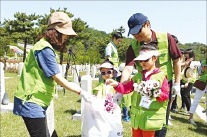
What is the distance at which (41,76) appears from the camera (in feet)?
9.46

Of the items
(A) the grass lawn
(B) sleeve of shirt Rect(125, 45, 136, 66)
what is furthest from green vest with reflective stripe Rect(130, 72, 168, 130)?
(A) the grass lawn

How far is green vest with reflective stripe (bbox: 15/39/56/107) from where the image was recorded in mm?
2879

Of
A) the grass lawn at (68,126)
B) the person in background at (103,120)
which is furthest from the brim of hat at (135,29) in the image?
the grass lawn at (68,126)

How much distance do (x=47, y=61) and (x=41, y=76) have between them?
0.16 m

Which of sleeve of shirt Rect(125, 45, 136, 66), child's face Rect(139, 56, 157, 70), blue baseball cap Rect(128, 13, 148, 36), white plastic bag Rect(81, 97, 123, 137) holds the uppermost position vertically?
blue baseball cap Rect(128, 13, 148, 36)

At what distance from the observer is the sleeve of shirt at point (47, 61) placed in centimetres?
282

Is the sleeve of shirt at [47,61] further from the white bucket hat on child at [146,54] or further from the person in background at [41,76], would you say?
the white bucket hat on child at [146,54]

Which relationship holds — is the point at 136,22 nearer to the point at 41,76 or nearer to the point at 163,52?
the point at 163,52

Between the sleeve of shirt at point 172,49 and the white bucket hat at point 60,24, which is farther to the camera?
the sleeve of shirt at point 172,49

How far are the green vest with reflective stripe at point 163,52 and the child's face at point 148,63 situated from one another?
0.67 feet

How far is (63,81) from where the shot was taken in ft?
9.61

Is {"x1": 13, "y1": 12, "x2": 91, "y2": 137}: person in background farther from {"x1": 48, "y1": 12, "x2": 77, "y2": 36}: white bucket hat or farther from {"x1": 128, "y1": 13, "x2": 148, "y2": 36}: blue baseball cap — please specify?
{"x1": 128, "y1": 13, "x2": 148, "y2": 36}: blue baseball cap

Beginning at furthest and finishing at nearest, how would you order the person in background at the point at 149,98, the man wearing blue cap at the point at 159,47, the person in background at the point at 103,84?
the person in background at the point at 103,84
the man wearing blue cap at the point at 159,47
the person in background at the point at 149,98

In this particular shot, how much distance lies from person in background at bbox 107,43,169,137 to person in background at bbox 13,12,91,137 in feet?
2.33
